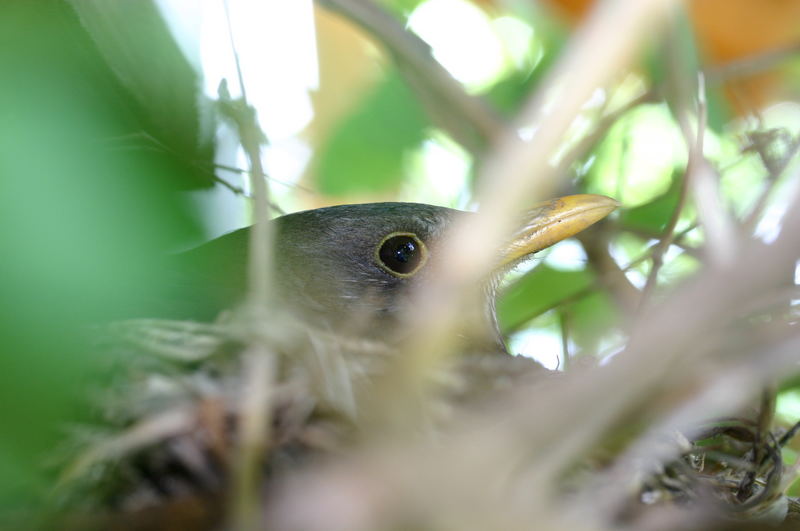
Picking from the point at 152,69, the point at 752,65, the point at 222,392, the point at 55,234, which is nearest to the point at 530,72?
the point at 752,65

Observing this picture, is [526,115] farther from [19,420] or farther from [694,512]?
[19,420]

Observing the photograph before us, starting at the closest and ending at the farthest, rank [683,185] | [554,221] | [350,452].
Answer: [350,452] → [683,185] → [554,221]

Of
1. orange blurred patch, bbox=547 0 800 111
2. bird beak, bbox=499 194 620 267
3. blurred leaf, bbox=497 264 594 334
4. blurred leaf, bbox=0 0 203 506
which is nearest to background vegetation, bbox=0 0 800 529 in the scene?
blurred leaf, bbox=0 0 203 506

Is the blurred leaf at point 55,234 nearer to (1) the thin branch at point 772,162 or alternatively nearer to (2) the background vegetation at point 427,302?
(2) the background vegetation at point 427,302

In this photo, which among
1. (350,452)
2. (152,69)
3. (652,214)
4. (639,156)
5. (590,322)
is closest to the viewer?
(350,452)

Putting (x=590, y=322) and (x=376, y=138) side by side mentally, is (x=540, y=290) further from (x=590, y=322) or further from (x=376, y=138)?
(x=376, y=138)

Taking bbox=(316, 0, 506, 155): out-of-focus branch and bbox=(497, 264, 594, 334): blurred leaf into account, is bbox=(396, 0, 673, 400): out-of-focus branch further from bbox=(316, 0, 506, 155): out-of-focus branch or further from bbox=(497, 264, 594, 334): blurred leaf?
bbox=(497, 264, 594, 334): blurred leaf
